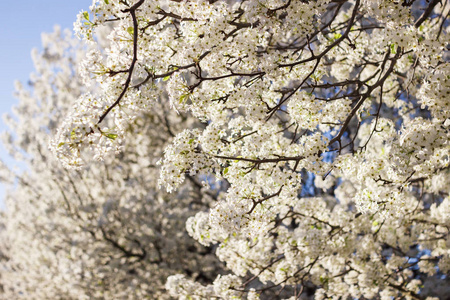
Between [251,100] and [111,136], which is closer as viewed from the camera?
[111,136]

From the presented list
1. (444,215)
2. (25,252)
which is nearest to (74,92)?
(25,252)

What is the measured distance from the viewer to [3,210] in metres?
23.0

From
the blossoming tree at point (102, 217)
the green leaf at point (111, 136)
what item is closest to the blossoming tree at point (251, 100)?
the green leaf at point (111, 136)

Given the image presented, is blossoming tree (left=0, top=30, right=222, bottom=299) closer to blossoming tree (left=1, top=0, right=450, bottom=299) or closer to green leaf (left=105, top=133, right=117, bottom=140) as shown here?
blossoming tree (left=1, top=0, right=450, bottom=299)

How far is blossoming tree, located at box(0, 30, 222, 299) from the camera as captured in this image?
1209 cm

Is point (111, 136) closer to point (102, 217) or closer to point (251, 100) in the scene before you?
point (251, 100)

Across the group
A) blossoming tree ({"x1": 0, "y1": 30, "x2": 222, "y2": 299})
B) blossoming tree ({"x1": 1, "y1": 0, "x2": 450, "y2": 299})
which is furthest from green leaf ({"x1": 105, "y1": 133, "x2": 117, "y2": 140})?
blossoming tree ({"x1": 0, "y1": 30, "x2": 222, "y2": 299})

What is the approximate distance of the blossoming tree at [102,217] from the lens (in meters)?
12.1

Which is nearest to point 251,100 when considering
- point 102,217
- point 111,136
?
point 111,136

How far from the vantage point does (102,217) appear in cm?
1174

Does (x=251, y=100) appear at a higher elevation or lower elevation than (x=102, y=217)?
lower

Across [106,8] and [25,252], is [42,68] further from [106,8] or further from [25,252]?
[106,8]

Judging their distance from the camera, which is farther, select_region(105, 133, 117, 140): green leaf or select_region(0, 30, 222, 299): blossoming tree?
select_region(0, 30, 222, 299): blossoming tree

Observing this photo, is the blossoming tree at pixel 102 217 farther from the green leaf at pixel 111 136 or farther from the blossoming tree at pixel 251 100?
the green leaf at pixel 111 136
